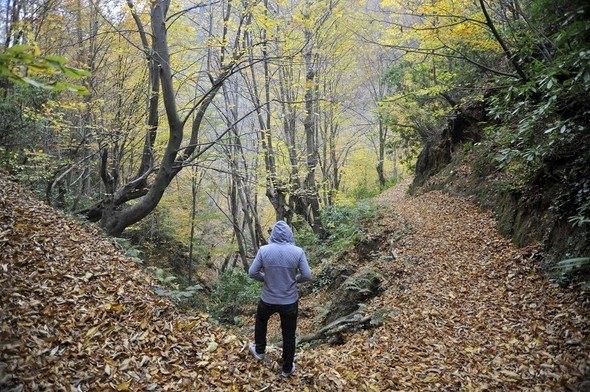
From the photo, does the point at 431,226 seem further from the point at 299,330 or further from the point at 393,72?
the point at 393,72

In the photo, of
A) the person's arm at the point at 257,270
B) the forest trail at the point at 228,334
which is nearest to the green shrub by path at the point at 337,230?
the forest trail at the point at 228,334

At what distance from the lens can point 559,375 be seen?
4297 mm

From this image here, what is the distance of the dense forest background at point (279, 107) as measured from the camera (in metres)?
6.25

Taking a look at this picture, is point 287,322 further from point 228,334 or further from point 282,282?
point 228,334

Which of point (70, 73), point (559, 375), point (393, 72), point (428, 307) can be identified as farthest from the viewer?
point (393, 72)

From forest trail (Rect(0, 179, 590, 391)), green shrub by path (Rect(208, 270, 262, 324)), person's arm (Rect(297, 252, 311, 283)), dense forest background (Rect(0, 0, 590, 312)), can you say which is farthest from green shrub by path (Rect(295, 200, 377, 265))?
person's arm (Rect(297, 252, 311, 283))

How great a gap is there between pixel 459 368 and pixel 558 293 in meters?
1.92

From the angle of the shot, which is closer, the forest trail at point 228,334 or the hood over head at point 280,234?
the forest trail at point 228,334

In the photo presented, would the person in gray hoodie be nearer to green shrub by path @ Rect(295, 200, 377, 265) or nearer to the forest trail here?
the forest trail

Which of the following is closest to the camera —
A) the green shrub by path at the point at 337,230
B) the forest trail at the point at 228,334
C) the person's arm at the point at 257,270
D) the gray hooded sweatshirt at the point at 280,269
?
the forest trail at the point at 228,334

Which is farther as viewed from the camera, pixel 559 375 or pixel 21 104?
pixel 21 104

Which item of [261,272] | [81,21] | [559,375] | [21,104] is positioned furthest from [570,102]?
[81,21]

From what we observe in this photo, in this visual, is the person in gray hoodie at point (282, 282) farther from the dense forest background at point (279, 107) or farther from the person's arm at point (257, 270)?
the dense forest background at point (279, 107)

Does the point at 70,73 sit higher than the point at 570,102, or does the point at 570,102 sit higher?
the point at 570,102
